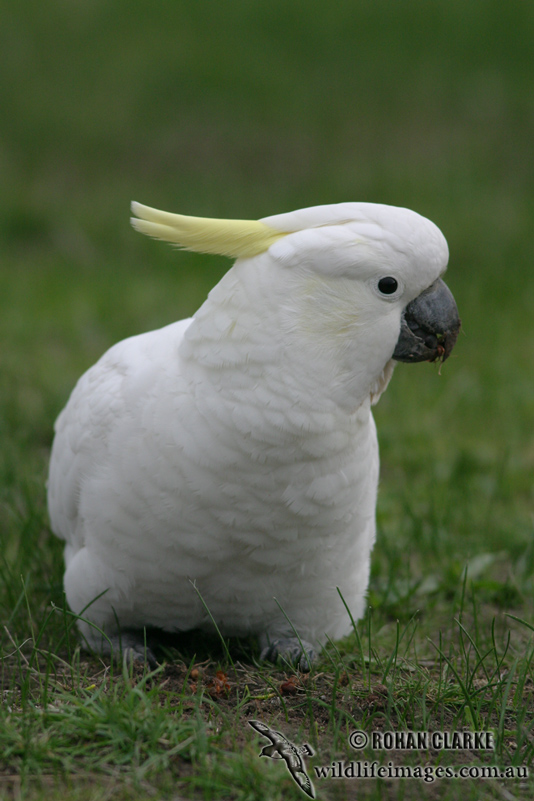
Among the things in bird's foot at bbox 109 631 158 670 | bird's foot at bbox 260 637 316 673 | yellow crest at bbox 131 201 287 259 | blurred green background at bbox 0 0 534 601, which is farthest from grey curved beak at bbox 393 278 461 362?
blurred green background at bbox 0 0 534 601

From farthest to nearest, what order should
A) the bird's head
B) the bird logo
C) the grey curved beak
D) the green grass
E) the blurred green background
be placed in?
the blurred green background
the grey curved beak
the bird's head
the green grass
the bird logo

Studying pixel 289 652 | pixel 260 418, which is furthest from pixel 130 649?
pixel 260 418

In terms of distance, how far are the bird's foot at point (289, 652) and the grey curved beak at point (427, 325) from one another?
927mm

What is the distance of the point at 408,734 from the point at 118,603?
0.91m

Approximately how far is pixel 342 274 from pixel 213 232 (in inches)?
14.5

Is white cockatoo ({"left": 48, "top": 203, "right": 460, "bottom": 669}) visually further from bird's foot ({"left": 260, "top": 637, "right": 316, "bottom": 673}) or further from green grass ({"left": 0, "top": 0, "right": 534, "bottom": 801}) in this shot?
green grass ({"left": 0, "top": 0, "right": 534, "bottom": 801})

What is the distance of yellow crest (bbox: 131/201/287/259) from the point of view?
2234 millimetres

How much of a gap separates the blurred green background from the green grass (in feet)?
0.08

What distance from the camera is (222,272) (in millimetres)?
6621

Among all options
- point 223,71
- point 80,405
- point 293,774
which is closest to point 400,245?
point 80,405

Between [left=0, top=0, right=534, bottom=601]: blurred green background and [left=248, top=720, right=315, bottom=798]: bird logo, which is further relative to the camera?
[left=0, top=0, right=534, bottom=601]: blurred green background

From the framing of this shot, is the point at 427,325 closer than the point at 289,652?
Yes

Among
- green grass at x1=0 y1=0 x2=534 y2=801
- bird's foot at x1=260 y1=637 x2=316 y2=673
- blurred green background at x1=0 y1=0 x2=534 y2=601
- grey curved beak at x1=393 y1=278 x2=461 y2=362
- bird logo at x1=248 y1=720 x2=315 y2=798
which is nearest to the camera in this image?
bird logo at x1=248 y1=720 x2=315 y2=798

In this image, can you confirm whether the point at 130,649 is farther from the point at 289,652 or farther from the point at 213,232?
the point at 213,232
